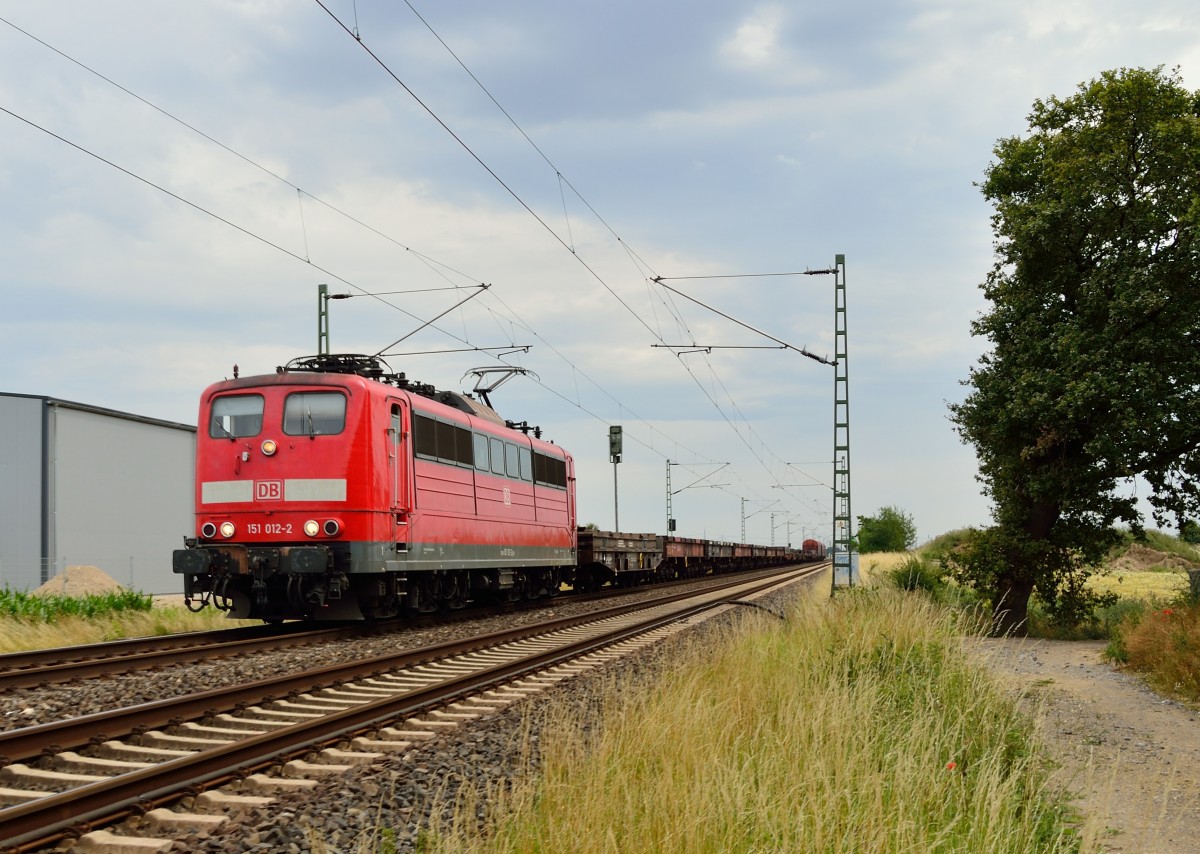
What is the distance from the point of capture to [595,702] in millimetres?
9570

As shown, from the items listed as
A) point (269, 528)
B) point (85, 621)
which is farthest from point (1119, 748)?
point (85, 621)

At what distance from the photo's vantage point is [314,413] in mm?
14727

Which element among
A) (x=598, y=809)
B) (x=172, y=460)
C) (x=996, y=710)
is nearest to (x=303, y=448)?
(x=996, y=710)

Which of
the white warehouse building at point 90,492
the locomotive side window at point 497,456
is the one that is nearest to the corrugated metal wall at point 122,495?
the white warehouse building at point 90,492

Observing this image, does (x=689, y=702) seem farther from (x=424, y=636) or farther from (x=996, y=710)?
(x=424, y=636)

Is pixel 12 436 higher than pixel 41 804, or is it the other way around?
pixel 12 436

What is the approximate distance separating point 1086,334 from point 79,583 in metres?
21.3

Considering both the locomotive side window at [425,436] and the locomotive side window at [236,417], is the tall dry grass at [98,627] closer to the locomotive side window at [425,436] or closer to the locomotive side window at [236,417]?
the locomotive side window at [236,417]

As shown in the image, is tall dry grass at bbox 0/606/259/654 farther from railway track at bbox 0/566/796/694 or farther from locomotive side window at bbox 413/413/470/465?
locomotive side window at bbox 413/413/470/465

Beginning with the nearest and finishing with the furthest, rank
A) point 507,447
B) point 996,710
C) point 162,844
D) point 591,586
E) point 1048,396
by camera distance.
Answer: point 162,844, point 996,710, point 1048,396, point 507,447, point 591,586

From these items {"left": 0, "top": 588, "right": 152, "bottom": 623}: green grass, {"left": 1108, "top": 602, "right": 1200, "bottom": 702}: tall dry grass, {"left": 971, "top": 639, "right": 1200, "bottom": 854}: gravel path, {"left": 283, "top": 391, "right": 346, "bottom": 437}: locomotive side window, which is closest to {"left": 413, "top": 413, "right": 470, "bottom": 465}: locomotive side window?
{"left": 283, "top": 391, "right": 346, "bottom": 437}: locomotive side window

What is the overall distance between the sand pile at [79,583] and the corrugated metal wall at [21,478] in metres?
5.28

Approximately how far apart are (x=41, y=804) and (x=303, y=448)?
31.7 feet

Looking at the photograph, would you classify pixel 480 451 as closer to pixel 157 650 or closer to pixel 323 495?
pixel 323 495
